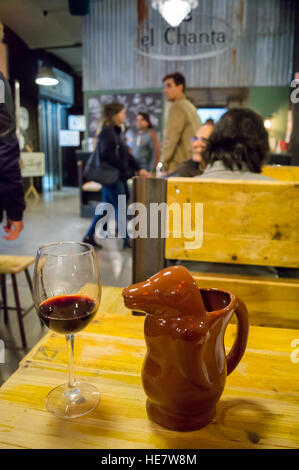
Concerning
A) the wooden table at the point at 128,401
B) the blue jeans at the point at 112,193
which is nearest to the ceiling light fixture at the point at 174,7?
the blue jeans at the point at 112,193

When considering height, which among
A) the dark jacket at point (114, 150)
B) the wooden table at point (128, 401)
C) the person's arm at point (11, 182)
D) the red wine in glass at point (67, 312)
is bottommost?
the wooden table at point (128, 401)

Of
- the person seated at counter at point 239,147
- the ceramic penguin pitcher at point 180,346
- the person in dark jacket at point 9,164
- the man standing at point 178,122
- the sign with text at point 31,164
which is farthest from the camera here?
the sign with text at point 31,164

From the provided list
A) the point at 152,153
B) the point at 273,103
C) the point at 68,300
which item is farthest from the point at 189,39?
the point at 68,300

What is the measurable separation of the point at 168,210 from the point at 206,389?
2.53ft

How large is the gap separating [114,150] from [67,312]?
3.19 metres

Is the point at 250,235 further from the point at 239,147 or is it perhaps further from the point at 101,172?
the point at 101,172

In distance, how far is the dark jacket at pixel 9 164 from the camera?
1586 mm

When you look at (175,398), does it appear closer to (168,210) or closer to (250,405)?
(250,405)

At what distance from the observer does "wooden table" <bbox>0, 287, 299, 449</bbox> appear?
0.50 m

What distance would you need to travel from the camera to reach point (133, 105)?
7109 millimetres

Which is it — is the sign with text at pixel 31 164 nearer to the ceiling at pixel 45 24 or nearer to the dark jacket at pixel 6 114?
the ceiling at pixel 45 24

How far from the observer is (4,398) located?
58 cm

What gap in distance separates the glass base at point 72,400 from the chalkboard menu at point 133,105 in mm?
6824

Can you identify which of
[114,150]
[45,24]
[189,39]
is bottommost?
[114,150]
